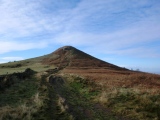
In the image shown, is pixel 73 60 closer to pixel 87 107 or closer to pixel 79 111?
pixel 87 107

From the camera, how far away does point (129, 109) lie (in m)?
16.1

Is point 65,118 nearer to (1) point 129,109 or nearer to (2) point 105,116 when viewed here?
(2) point 105,116

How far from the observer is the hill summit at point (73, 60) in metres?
69.7

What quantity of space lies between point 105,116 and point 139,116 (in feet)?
6.43

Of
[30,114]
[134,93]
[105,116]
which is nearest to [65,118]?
[30,114]

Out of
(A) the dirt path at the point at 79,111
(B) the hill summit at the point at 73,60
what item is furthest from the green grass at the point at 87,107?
(B) the hill summit at the point at 73,60

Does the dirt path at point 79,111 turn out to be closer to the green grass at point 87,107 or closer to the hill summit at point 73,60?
the green grass at point 87,107

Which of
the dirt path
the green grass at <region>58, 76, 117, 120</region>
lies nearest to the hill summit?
the green grass at <region>58, 76, 117, 120</region>

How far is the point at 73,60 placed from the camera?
75375mm

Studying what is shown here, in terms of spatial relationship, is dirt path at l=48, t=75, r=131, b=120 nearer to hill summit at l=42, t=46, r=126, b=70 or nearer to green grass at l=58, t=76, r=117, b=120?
green grass at l=58, t=76, r=117, b=120

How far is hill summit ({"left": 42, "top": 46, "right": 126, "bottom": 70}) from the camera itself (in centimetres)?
6965

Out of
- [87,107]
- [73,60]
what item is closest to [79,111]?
[87,107]

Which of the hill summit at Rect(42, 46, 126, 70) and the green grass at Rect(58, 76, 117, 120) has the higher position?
the hill summit at Rect(42, 46, 126, 70)

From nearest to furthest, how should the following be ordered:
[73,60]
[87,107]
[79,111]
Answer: [79,111], [87,107], [73,60]
